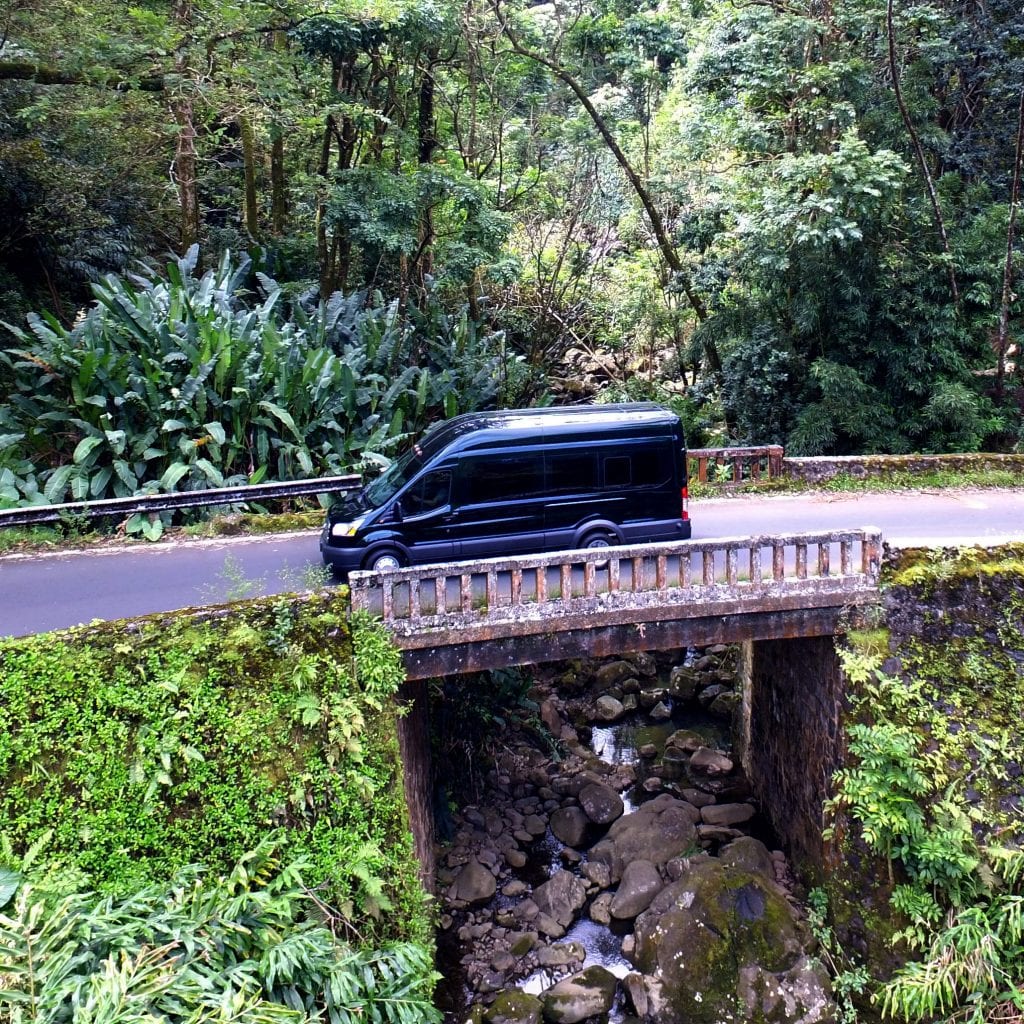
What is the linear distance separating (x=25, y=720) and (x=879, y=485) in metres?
13.1

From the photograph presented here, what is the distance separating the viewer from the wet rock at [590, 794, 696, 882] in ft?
35.8

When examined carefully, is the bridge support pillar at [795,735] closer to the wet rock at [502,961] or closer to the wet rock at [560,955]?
the wet rock at [560,955]

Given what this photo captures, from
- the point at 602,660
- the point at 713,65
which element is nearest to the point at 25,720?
the point at 602,660

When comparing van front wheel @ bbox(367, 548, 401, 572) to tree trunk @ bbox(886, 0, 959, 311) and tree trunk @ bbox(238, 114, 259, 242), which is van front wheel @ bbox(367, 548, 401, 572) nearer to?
tree trunk @ bbox(238, 114, 259, 242)

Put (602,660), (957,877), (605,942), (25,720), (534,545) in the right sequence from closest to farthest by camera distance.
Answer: (25,720), (957,877), (534,545), (605,942), (602,660)

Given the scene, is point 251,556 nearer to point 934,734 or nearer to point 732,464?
point 732,464

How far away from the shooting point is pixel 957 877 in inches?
321

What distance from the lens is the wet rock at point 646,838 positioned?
10.9 m

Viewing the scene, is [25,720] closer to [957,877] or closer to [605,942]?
[605,942]

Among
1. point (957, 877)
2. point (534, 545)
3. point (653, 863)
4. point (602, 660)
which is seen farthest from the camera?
point (602, 660)

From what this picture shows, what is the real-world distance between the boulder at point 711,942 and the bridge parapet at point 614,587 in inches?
141

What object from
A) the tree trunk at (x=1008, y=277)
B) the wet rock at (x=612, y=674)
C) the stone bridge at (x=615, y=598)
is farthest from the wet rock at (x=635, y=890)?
the tree trunk at (x=1008, y=277)

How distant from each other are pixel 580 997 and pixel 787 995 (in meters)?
2.33

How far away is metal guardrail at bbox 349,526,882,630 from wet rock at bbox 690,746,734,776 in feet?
16.7
